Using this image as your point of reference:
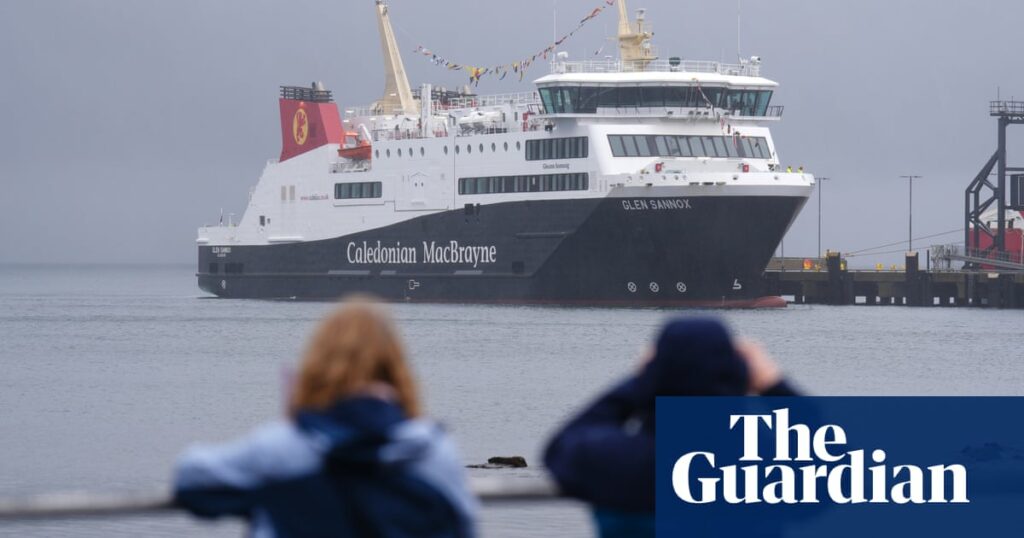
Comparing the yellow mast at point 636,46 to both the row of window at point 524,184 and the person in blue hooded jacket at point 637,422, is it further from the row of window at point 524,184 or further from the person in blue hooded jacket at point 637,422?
the person in blue hooded jacket at point 637,422

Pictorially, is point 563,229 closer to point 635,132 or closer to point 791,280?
point 635,132

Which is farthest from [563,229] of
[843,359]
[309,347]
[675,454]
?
[309,347]

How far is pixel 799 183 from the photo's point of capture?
50188mm

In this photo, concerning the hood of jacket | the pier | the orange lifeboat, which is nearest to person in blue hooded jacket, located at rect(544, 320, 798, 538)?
the hood of jacket

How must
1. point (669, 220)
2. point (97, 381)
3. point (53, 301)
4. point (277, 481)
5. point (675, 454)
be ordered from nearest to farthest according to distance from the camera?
point (277, 481)
point (675, 454)
point (97, 381)
point (669, 220)
point (53, 301)

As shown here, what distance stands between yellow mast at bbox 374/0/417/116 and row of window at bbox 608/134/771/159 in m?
15.2

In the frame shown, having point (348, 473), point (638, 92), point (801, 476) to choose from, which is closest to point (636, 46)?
point (638, 92)

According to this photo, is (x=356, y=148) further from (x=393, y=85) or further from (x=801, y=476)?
(x=801, y=476)

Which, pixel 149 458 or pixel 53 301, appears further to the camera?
pixel 53 301

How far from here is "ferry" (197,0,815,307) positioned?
5003cm

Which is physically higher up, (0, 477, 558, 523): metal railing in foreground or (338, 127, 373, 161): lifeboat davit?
(338, 127, 373, 161): lifeboat davit

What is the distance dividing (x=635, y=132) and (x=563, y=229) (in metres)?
3.67

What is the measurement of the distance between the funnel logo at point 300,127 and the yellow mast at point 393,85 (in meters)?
3.17

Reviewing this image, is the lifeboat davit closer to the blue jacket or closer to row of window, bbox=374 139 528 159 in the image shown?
row of window, bbox=374 139 528 159
